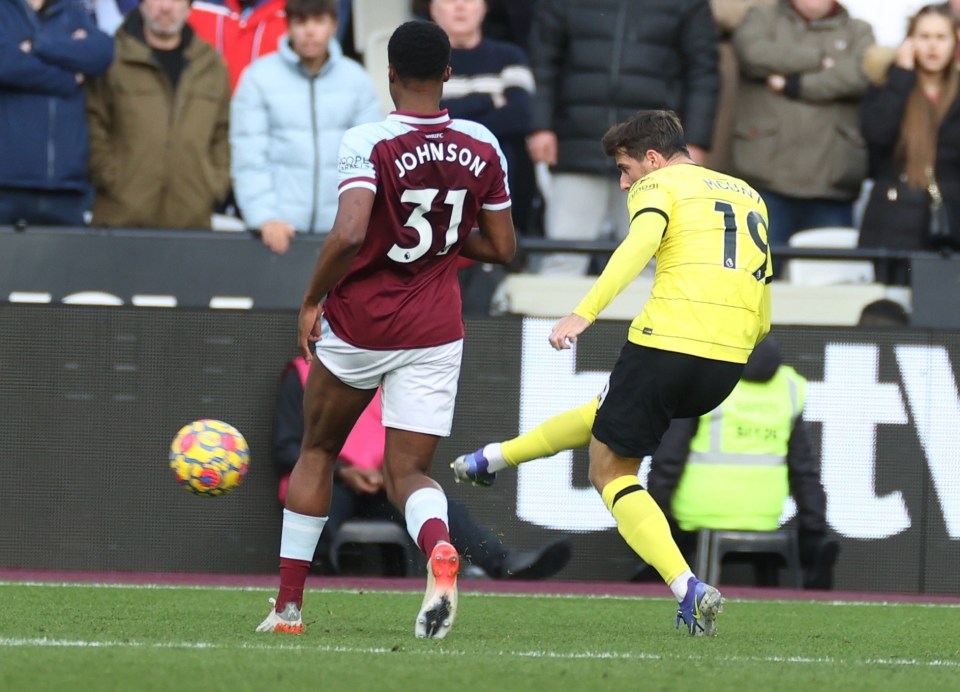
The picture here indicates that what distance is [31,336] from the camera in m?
9.97

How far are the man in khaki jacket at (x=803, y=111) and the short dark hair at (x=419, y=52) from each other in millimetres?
5265

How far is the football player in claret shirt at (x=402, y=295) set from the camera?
20.6ft

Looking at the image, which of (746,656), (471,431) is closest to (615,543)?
(471,431)

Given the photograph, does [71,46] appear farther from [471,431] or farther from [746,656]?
[746,656]

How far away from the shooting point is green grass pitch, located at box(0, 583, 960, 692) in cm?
519

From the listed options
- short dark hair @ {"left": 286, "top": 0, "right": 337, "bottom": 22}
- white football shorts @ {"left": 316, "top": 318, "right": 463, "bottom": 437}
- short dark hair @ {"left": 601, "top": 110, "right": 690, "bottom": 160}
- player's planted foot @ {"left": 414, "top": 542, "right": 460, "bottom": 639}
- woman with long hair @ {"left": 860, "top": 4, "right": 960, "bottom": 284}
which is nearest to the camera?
player's planted foot @ {"left": 414, "top": 542, "right": 460, "bottom": 639}

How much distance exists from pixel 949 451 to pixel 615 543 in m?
1.92

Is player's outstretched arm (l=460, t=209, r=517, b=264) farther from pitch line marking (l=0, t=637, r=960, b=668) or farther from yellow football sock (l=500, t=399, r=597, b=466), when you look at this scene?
pitch line marking (l=0, t=637, r=960, b=668)

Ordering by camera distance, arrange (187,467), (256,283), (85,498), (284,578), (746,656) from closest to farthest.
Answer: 1. (746,656)
2. (284,578)
3. (187,467)
4. (85,498)
5. (256,283)

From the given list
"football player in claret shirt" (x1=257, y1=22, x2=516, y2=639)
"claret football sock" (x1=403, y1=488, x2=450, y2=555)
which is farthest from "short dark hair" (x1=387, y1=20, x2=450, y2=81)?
"claret football sock" (x1=403, y1=488, x2=450, y2=555)

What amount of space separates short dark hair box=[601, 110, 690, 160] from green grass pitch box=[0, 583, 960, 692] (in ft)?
6.08

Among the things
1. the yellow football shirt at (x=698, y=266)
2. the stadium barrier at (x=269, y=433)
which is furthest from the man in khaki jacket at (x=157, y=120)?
the yellow football shirt at (x=698, y=266)

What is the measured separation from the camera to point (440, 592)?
609 cm

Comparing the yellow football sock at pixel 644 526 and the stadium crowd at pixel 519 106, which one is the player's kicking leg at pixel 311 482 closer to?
the yellow football sock at pixel 644 526
